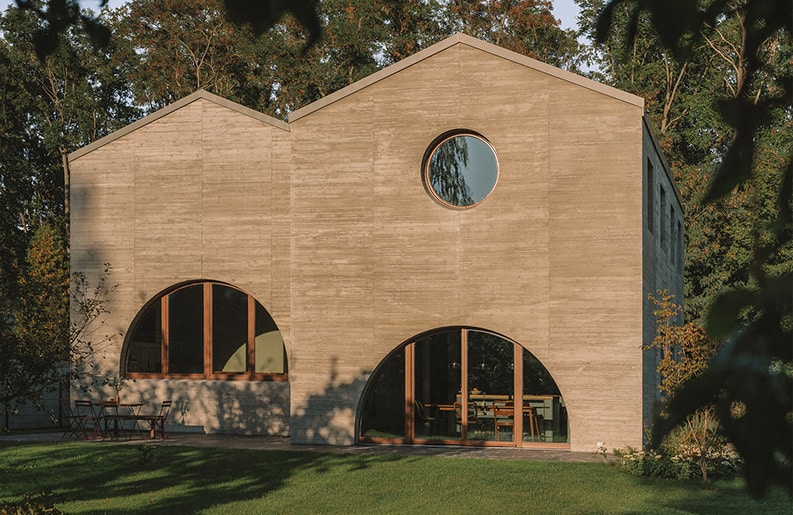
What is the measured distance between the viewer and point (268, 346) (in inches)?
779

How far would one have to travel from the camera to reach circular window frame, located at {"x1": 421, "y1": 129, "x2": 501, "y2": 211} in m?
17.5

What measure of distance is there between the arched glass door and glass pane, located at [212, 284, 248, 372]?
3.33m

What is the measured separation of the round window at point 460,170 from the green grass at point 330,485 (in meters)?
4.87

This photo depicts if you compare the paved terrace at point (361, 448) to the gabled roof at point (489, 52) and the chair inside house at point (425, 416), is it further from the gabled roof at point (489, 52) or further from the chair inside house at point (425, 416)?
the gabled roof at point (489, 52)

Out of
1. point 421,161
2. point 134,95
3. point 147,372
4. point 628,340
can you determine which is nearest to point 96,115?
point 134,95

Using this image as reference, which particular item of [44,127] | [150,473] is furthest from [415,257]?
[44,127]

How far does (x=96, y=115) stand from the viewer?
36.8m

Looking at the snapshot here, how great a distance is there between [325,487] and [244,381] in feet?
22.2

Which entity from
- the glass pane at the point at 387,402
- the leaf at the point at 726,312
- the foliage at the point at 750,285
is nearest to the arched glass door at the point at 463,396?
the glass pane at the point at 387,402

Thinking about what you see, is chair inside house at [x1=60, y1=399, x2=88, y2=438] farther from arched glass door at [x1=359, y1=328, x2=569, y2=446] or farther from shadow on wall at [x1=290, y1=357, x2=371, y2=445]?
→ arched glass door at [x1=359, y1=328, x2=569, y2=446]

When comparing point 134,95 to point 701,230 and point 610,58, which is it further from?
point 701,230

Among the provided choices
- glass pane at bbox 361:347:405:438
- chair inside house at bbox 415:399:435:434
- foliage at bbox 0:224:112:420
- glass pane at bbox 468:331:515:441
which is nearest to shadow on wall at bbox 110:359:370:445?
glass pane at bbox 361:347:405:438

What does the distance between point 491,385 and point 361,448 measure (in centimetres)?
262

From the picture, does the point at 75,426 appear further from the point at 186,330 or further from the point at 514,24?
the point at 514,24
